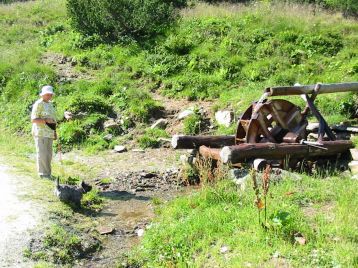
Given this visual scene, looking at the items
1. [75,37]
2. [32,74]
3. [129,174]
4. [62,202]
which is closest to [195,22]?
[75,37]

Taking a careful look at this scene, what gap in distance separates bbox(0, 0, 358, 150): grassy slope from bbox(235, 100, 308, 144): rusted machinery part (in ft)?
7.36

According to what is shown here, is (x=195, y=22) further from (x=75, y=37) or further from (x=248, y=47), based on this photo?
(x=75, y=37)

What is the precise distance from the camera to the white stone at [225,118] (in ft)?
43.7

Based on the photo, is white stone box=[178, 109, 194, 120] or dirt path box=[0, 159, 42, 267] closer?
dirt path box=[0, 159, 42, 267]

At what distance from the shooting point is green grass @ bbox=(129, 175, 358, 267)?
5855 millimetres

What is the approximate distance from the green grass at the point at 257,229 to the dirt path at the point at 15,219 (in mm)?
1496

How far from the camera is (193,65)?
647 inches

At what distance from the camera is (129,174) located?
1101 cm

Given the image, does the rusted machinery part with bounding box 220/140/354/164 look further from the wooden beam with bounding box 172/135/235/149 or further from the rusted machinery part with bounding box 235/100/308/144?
the wooden beam with bounding box 172/135/235/149

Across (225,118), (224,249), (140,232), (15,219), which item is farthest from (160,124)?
(224,249)

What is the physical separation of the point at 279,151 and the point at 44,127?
452 centimetres

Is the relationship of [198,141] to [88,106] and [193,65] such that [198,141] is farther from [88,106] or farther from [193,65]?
[193,65]

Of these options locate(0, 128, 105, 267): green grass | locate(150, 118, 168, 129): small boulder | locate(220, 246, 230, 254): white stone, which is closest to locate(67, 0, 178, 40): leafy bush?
locate(150, 118, 168, 129): small boulder

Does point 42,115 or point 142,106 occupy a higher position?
point 42,115
